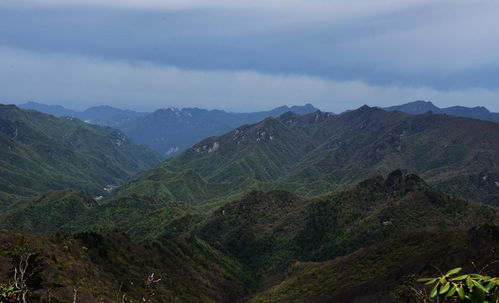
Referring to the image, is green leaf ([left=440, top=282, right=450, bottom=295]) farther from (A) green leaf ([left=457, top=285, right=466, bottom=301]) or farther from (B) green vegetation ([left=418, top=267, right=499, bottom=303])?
(A) green leaf ([left=457, top=285, right=466, bottom=301])

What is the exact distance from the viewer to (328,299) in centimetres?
13650

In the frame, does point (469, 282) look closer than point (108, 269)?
Yes

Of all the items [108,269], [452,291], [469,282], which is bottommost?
[108,269]

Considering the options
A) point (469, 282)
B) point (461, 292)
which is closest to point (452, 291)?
point (461, 292)

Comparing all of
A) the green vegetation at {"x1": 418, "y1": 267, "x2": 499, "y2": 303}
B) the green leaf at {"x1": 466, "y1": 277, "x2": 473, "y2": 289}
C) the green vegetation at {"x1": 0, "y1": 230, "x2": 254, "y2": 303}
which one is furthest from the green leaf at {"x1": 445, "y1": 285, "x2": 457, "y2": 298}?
the green vegetation at {"x1": 0, "y1": 230, "x2": 254, "y2": 303}

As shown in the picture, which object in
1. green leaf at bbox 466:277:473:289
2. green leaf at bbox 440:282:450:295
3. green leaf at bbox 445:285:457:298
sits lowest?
green leaf at bbox 445:285:457:298

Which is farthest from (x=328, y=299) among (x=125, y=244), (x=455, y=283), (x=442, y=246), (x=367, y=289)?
(x=455, y=283)

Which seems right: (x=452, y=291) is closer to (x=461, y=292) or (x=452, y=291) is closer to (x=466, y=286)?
(x=461, y=292)

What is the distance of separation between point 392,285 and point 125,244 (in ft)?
299

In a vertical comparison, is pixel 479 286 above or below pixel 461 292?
above

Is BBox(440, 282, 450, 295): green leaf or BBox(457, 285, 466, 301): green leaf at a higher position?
BBox(440, 282, 450, 295): green leaf

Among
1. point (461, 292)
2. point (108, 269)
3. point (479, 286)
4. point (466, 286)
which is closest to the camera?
point (479, 286)

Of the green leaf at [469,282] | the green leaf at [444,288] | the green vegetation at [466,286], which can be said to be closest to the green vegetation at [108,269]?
the green vegetation at [466,286]

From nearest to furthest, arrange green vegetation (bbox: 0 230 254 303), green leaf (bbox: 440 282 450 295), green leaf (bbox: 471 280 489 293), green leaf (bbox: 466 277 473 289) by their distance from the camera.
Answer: green leaf (bbox: 471 280 489 293)
green leaf (bbox: 440 282 450 295)
green leaf (bbox: 466 277 473 289)
green vegetation (bbox: 0 230 254 303)
